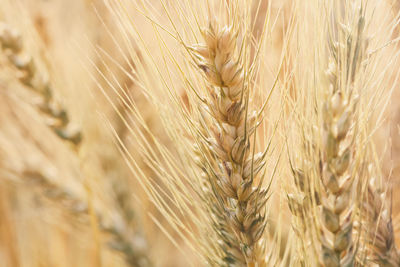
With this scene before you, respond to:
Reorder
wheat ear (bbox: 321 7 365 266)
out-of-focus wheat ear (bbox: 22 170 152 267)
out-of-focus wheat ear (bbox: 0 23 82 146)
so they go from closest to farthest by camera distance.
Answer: wheat ear (bbox: 321 7 365 266) < out-of-focus wheat ear (bbox: 0 23 82 146) < out-of-focus wheat ear (bbox: 22 170 152 267)

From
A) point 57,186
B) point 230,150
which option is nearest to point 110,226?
point 57,186

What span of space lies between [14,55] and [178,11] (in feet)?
1.60

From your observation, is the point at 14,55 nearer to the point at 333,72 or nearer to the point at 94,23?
the point at 94,23

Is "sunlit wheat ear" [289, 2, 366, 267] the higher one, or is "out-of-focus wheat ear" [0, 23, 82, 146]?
"out-of-focus wheat ear" [0, 23, 82, 146]

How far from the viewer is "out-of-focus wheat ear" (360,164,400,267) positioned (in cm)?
58

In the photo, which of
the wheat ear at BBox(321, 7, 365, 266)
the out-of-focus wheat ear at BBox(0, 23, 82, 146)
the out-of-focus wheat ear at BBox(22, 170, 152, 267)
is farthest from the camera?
the out-of-focus wheat ear at BBox(22, 170, 152, 267)

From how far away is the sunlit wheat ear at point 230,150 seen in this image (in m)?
0.55

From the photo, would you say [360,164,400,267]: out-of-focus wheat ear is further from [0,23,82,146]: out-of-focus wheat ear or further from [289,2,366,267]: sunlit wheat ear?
[0,23,82,146]: out-of-focus wheat ear

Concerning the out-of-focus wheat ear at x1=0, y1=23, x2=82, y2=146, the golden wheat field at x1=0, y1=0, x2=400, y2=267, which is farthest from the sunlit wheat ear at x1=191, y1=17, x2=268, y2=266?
the out-of-focus wheat ear at x1=0, y1=23, x2=82, y2=146

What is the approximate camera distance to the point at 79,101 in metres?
1.12

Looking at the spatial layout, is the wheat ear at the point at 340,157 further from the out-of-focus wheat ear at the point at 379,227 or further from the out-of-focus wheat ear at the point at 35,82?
the out-of-focus wheat ear at the point at 35,82

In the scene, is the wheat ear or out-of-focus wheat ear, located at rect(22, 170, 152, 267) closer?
the wheat ear

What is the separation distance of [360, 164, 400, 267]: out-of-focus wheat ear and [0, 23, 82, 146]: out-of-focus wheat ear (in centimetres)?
57

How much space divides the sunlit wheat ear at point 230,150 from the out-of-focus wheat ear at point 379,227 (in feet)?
0.41
